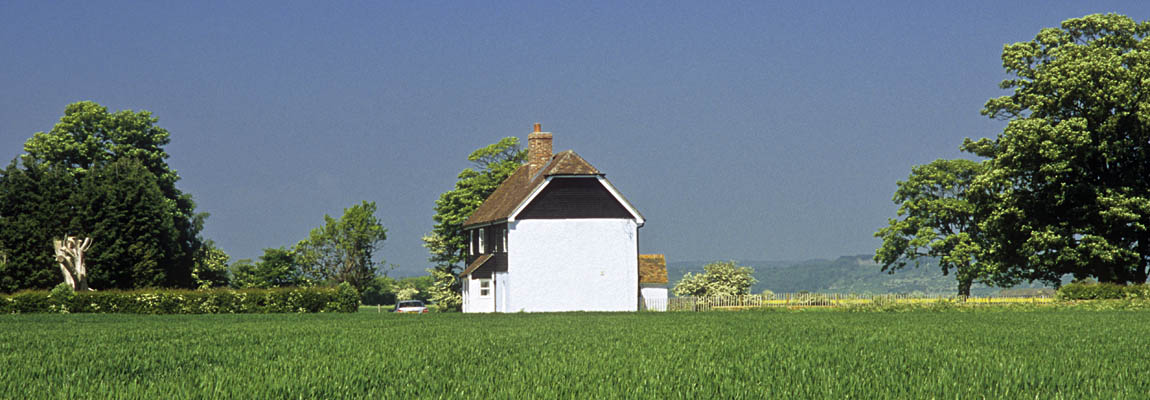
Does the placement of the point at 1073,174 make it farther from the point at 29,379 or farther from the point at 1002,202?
the point at 29,379

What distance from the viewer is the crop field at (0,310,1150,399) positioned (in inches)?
401

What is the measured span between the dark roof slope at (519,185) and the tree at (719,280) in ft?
68.2

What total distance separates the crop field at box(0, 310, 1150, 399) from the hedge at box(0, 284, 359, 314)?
26219 millimetres

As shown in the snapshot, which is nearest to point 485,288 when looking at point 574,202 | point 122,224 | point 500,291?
point 500,291

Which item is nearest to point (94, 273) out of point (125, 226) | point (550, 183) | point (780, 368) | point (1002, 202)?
point (125, 226)

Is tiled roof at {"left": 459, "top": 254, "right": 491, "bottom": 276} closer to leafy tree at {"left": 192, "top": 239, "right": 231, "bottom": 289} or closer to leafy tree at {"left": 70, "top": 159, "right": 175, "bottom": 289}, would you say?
leafy tree at {"left": 70, "top": 159, "right": 175, "bottom": 289}

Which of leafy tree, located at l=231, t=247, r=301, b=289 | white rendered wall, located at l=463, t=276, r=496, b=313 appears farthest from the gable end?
leafy tree, located at l=231, t=247, r=301, b=289

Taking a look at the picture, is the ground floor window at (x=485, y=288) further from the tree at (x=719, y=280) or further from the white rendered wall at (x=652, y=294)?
the tree at (x=719, y=280)

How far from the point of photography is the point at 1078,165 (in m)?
43.9

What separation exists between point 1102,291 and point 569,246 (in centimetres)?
2632

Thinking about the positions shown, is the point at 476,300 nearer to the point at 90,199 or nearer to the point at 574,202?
the point at 574,202

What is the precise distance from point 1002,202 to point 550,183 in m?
23.0

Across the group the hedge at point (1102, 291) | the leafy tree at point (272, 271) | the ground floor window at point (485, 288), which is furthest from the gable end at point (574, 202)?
the leafy tree at point (272, 271)

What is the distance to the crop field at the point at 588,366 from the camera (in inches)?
401
